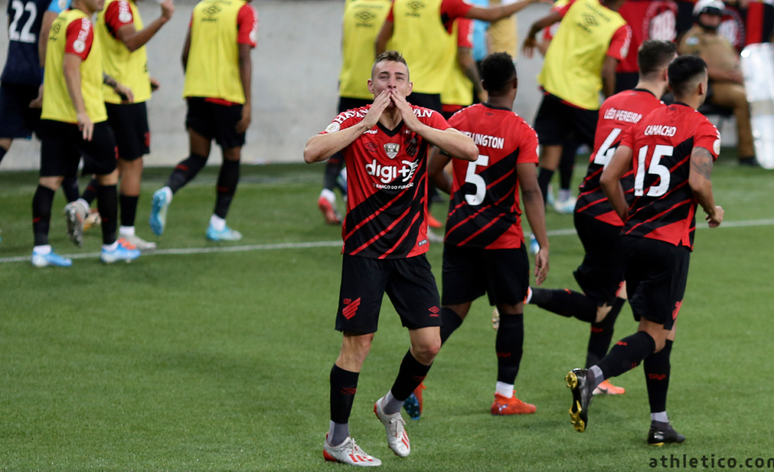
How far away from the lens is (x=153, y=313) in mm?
6461

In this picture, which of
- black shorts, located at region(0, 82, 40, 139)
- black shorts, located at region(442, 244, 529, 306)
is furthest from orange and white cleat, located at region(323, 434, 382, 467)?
black shorts, located at region(0, 82, 40, 139)

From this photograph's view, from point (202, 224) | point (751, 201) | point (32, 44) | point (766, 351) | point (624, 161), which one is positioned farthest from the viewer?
point (751, 201)

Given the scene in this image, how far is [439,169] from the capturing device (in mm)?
5074

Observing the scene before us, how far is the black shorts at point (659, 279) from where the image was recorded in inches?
175

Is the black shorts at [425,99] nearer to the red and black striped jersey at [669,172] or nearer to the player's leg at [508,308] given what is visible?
the player's leg at [508,308]

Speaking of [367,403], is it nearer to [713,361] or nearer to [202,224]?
[713,361]

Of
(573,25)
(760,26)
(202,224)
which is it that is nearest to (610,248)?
(573,25)

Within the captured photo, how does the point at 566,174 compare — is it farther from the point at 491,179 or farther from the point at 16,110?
the point at 16,110

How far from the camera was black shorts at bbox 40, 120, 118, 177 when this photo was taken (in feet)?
23.7

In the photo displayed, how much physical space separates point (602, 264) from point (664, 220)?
916mm

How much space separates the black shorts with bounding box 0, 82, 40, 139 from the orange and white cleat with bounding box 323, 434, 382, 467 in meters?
5.02

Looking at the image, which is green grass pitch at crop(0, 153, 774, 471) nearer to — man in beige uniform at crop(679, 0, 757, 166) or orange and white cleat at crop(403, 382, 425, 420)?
orange and white cleat at crop(403, 382, 425, 420)

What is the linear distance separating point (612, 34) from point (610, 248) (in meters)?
3.59

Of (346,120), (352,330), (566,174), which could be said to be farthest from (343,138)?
(566,174)
